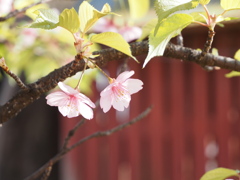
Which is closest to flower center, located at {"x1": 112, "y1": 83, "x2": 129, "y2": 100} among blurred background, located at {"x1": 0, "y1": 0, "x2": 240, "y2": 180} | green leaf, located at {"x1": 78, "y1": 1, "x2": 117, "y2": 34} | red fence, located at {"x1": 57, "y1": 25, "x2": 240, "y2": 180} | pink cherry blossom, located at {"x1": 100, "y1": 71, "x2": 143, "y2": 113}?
pink cherry blossom, located at {"x1": 100, "y1": 71, "x2": 143, "y2": 113}

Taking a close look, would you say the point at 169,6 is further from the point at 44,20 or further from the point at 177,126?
the point at 177,126

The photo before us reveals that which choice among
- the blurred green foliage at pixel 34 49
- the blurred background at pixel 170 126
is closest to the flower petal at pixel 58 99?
the blurred green foliage at pixel 34 49

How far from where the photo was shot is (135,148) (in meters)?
4.33

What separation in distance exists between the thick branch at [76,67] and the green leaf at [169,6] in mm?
144

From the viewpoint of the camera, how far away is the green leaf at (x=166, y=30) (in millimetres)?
697

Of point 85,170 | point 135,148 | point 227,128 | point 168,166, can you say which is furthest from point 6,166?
point 227,128

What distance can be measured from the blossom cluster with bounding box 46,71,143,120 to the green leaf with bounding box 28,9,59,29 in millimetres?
181

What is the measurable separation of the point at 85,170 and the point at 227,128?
56.9 inches

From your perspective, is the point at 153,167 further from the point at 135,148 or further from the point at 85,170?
the point at 85,170

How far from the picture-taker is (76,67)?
30.1 inches

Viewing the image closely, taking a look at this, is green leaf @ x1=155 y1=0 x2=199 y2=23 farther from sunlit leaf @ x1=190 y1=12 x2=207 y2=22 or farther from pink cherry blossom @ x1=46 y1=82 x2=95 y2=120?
pink cherry blossom @ x1=46 y1=82 x2=95 y2=120

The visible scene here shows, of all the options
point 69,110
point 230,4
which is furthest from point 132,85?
point 230,4

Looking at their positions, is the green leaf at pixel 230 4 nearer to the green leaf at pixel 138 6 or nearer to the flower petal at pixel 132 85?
the flower petal at pixel 132 85

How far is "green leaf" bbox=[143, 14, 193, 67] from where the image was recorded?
2.29 feet
